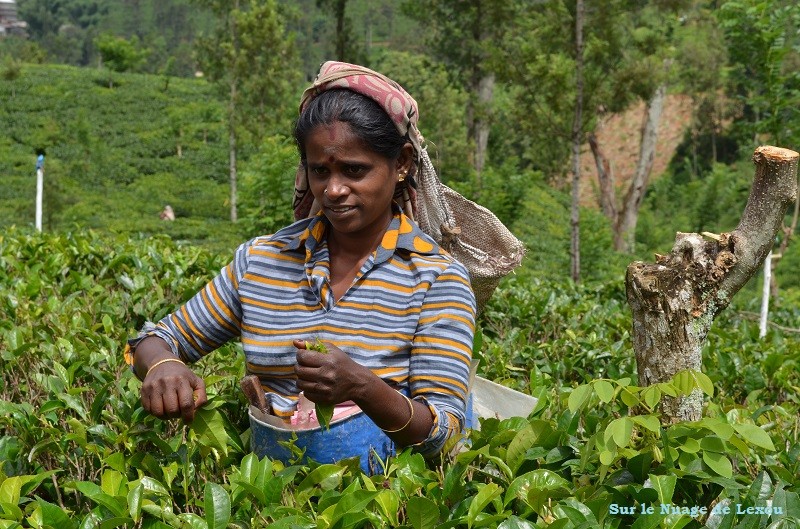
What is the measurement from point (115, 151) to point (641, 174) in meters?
20.1

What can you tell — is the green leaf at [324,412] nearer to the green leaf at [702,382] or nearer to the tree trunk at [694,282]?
the green leaf at [702,382]

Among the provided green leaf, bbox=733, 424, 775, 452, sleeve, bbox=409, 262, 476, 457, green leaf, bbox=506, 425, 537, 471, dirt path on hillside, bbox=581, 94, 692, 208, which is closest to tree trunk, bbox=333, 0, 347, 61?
sleeve, bbox=409, 262, 476, 457

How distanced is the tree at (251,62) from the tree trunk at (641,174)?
26.5 feet

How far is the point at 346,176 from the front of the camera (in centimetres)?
195

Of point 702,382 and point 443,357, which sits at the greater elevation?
point 702,382

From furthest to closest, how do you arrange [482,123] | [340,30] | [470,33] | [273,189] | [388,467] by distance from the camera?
[482,123] < [470,33] < [340,30] < [273,189] < [388,467]

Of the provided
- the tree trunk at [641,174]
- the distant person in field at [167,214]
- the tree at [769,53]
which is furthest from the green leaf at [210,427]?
the distant person in field at [167,214]

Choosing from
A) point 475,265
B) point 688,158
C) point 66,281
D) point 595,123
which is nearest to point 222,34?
point 595,123

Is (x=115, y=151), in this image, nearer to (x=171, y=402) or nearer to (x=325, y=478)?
(x=171, y=402)

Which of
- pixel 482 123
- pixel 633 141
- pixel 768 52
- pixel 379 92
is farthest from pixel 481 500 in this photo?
pixel 633 141

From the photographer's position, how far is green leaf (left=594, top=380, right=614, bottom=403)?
5.34ft

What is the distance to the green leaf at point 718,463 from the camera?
1.63 meters

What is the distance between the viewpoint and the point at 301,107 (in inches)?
81.0

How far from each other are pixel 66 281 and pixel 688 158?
33.7m
